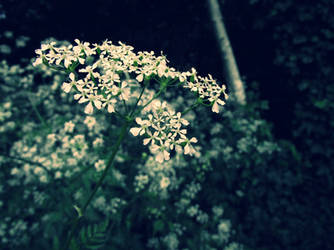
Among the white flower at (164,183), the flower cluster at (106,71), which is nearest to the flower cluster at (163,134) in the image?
the flower cluster at (106,71)

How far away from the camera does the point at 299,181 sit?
383cm

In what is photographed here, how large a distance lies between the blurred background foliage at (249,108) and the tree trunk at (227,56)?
33 cm

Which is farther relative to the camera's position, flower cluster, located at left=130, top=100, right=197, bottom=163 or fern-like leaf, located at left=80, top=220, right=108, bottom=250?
fern-like leaf, located at left=80, top=220, right=108, bottom=250

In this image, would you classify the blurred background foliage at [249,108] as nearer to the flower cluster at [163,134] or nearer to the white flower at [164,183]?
the white flower at [164,183]

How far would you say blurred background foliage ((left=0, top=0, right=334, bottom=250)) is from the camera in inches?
→ 136

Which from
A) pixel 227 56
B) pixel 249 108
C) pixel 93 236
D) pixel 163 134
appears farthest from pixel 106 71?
pixel 249 108

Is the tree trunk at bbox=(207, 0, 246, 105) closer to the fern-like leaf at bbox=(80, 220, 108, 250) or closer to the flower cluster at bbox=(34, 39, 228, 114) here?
the flower cluster at bbox=(34, 39, 228, 114)

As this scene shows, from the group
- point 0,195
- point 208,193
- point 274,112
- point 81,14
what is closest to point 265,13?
point 274,112

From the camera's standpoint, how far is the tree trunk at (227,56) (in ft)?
13.9

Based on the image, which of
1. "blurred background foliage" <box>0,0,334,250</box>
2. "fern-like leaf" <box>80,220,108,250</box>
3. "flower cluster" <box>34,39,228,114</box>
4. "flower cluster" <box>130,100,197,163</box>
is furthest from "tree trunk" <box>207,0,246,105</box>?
"fern-like leaf" <box>80,220,108,250</box>

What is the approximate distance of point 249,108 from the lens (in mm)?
4500

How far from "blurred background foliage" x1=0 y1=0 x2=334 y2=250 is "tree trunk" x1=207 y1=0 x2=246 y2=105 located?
33 centimetres

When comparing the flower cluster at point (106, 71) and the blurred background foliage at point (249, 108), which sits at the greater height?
the blurred background foliage at point (249, 108)

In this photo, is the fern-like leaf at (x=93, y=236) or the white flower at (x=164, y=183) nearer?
the fern-like leaf at (x=93, y=236)
